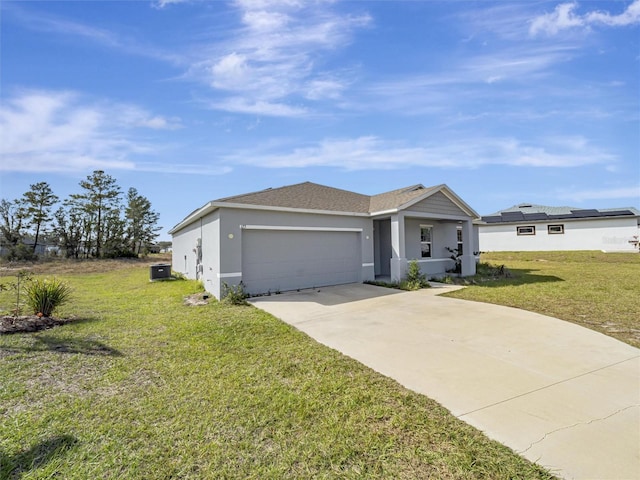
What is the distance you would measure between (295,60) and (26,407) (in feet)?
32.9

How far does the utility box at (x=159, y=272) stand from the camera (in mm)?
15633

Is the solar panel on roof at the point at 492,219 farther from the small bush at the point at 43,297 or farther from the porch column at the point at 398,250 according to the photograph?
the small bush at the point at 43,297

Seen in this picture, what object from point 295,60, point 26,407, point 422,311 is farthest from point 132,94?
point 422,311

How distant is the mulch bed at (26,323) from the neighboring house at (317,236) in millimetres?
3931

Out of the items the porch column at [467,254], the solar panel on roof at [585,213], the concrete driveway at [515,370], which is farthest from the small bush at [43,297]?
the solar panel on roof at [585,213]

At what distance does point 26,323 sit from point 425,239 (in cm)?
1459

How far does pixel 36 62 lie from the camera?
7.26 m

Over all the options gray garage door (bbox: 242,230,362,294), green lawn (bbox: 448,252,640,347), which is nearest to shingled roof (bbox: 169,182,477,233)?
gray garage door (bbox: 242,230,362,294)

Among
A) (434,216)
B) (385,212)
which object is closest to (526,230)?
(434,216)

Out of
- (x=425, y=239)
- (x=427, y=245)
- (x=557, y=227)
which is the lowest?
(x=427, y=245)

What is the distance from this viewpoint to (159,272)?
15.9 meters

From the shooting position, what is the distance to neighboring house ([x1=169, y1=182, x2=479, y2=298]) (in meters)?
9.84

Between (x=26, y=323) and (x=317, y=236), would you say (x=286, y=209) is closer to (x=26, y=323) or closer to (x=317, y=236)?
(x=317, y=236)

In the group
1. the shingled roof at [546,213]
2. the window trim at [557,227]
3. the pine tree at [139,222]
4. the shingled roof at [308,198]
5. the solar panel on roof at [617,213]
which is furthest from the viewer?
the pine tree at [139,222]
